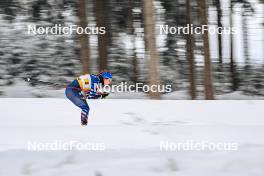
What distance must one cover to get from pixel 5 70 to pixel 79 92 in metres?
13.0

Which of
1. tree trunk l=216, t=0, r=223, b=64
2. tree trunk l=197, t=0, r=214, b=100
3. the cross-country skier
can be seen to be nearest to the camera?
the cross-country skier

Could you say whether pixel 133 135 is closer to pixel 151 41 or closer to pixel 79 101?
pixel 79 101

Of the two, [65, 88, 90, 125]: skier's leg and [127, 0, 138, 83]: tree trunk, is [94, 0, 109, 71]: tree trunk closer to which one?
[127, 0, 138, 83]: tree trunk

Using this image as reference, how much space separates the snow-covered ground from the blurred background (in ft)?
23.5

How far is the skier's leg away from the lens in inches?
318

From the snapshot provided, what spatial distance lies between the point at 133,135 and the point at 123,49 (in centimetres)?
1306

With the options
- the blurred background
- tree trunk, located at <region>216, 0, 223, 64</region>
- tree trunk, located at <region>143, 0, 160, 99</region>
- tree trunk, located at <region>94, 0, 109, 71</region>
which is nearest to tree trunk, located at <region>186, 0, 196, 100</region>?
the blurred background

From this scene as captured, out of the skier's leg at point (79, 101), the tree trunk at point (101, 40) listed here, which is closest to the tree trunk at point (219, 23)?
the tree trunk at point (101, 40)

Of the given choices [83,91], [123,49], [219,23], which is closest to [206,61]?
[123,49]

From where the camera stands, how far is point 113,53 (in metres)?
Answer: 19.5

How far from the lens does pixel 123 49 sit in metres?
20.1

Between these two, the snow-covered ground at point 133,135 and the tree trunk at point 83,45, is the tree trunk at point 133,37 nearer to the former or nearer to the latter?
the tree trunk at point 83,45

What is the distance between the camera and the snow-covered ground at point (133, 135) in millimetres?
5871

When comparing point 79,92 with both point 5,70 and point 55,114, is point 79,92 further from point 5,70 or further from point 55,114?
point 5,70
